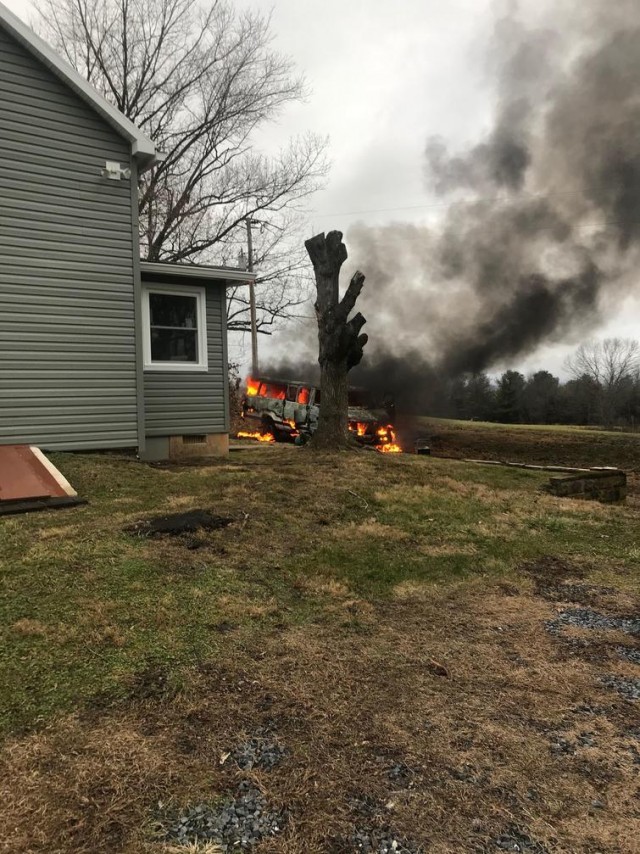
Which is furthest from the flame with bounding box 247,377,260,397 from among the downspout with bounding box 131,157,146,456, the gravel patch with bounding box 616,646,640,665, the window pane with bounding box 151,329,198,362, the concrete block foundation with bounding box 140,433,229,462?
the gravel patch with bounding box 616,646,640,665

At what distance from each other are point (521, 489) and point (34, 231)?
25.7 feet

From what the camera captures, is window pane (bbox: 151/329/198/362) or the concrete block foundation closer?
the concrete block foundation

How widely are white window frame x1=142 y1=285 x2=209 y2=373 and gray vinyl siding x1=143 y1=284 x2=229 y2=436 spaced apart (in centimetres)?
7

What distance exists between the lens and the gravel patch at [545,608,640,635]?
352 cm

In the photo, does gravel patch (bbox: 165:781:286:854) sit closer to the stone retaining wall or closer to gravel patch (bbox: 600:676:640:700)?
gravel patch (bbox: 600:676:640:700)

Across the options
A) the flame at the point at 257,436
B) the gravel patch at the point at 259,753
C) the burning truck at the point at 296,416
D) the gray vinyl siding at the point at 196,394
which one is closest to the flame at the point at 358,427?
the burning truck at the point at 296,416

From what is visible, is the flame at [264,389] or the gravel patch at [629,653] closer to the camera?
the gravel patch at [629,653]

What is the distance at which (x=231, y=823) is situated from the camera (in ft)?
5.93

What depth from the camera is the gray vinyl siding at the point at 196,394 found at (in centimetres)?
936

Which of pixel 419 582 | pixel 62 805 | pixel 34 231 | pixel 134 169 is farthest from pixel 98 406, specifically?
pixel 62 805

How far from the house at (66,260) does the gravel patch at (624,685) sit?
723cm

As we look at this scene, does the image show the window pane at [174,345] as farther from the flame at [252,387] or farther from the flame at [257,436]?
the flame at [252,387]

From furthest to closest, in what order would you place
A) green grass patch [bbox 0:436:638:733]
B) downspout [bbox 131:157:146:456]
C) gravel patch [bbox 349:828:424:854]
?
downspout [bbox 131:157:146:456] < green grass patch [bbox 0:436:638:733] < gravel patch [bbox 349:828:424:854]

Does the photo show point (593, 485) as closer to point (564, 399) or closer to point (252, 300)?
point (252, 300)
